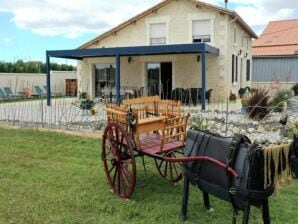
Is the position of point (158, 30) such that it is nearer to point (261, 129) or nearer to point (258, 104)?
point (258, 104)

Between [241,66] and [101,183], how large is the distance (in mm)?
18609

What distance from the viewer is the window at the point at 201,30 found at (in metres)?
19.3

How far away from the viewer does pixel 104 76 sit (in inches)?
893

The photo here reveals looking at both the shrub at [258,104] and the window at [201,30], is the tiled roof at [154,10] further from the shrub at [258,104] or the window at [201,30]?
the shrub at [258,104]

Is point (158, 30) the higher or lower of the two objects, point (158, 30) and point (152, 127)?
the higher

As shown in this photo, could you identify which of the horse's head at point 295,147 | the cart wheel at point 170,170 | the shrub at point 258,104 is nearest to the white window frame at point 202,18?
the shrub at point 258,104

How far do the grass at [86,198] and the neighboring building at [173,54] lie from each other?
37.0 ft

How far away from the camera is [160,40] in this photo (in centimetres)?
2066

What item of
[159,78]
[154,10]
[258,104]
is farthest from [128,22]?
[258,104]

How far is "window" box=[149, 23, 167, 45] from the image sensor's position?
20.5m

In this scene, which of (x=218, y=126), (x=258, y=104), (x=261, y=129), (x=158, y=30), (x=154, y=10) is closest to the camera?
(x=261, y=129)

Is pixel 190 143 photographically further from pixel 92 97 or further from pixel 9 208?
pixel 92 97

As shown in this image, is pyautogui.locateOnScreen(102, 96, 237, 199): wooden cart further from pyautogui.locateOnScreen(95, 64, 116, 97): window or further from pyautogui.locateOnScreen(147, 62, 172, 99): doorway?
pyautogui.locateOnScreen(95, 64, 116, 97): window

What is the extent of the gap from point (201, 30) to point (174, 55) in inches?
71.5
